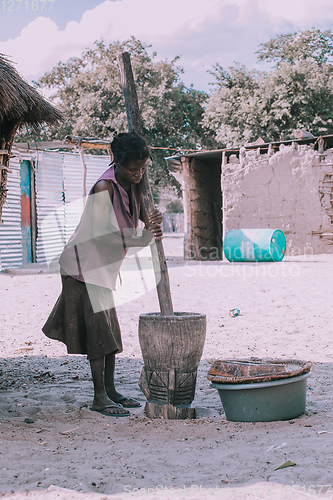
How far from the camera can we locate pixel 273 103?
21.0 m

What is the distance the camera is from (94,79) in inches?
1015

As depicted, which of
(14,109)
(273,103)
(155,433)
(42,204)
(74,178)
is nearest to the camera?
(155,433)

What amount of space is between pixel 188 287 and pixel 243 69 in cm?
1845

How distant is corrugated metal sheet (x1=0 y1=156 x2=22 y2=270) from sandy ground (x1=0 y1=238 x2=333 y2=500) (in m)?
4.82

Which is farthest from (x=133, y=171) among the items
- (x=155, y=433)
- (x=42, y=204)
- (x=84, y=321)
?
(x=42, y=204)

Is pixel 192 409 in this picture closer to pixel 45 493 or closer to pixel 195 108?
pixel 45 493

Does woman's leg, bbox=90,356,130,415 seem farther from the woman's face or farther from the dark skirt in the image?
the woman's face

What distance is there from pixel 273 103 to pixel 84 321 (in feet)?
63.9

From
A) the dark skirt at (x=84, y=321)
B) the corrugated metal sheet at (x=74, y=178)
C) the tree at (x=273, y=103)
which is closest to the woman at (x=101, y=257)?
the dark skirt at (x=84, y=321)

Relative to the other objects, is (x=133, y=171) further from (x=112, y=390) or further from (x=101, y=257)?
(x=112, y=390)

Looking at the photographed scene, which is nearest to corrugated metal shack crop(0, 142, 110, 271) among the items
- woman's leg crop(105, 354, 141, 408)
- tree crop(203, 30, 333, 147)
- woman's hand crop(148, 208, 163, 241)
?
woman's leg crop(105, 354, 141, 408)

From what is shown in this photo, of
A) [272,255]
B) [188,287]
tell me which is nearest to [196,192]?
[272,255]

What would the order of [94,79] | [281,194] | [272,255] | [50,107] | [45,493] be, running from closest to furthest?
[45,493], [50,107], [272,255], [281,194], [94,79]

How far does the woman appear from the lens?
3123 mm
